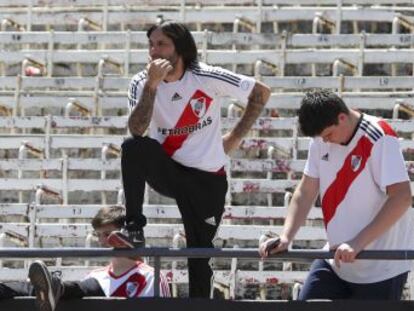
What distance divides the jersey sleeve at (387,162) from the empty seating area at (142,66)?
365 centimetres

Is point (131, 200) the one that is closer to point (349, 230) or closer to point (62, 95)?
point (349, 230)

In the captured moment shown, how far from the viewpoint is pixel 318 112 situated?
19.0ft

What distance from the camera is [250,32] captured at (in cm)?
1383

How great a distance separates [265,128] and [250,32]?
8.98 feet

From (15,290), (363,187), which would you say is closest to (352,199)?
(363,187)

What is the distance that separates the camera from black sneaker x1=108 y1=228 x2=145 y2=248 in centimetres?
608

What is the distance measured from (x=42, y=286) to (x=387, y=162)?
1560mm

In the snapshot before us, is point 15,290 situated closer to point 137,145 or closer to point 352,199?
point 137,145

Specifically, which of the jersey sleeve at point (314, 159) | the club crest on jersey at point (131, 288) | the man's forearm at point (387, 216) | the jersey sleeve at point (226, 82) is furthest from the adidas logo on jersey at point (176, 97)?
the man's forearm at point (387, 216)

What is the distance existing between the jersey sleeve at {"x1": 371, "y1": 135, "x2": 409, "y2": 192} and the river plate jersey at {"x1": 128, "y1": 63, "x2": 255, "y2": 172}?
898 mm

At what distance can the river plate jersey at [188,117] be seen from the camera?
643cm

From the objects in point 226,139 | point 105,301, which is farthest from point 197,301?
point 226,139

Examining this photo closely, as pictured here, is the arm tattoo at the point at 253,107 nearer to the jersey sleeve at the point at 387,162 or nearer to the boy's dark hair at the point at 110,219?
the boy's dark hair at the point at 110,219

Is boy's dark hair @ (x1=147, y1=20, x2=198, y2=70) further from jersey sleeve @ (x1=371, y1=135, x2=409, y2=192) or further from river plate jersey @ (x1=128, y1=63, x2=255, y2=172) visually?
jersey sleeve @ (x1=371, y1=135, x2=409, y2=192)
